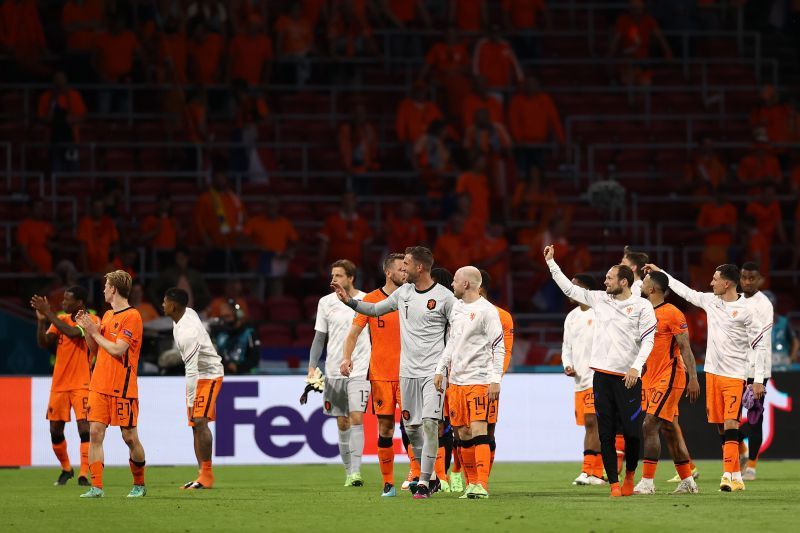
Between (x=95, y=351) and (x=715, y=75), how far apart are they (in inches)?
744

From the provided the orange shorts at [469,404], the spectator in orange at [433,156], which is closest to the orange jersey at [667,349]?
the orange shorts at [469,404]

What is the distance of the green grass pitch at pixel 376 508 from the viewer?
12.1 m

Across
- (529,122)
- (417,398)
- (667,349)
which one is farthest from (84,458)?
(529,122)

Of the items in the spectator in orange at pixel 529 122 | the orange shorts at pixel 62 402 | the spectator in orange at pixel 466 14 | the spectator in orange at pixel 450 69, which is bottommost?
the orange shorts at pixel 62 402

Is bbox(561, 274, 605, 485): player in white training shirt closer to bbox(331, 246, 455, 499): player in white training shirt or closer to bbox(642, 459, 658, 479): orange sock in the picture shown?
bbox(642, 459, 658, 479): orange sock

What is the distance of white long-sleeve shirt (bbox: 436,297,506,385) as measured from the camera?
14172mm

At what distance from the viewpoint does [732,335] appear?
16031 mm

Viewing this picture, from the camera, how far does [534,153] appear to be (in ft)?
92.0

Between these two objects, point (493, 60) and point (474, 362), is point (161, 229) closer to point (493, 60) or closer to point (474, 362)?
point (493, 60)

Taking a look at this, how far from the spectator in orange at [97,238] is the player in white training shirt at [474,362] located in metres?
11.7

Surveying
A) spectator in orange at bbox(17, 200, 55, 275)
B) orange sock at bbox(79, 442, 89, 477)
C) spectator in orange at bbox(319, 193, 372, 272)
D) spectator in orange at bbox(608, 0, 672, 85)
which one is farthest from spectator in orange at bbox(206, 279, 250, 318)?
spectator in orange at bbox(608, 0, 672, 85)

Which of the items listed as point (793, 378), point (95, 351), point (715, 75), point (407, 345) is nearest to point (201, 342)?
point (95, 351)

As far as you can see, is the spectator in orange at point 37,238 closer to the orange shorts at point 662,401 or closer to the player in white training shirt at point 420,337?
the player in white training shirt at point 420,337

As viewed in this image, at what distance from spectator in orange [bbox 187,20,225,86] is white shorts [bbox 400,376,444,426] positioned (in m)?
14.8
